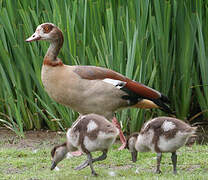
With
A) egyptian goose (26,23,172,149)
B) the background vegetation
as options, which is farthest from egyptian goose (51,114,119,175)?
the background vegetation

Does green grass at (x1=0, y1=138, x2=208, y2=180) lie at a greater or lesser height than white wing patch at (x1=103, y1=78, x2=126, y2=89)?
lesser

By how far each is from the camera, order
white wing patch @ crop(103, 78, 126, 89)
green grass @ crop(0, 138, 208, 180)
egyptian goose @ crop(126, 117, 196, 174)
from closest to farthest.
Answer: egyptian goose @ crop(126, 117, 196, 174)
green grass @ crop(0, 138, 208, 180)
white wing patch @ crop(103, 78, 126, 89)

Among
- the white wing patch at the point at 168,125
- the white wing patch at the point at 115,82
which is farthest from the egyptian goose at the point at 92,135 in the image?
the white wing patch at the point at 115,82

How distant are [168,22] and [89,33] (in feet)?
4.65

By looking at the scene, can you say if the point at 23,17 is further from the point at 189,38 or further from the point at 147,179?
the point at 147,179

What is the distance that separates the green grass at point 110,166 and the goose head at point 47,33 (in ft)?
5.86

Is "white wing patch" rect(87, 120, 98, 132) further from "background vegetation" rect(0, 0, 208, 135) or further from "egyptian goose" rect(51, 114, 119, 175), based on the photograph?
"background vegetation" rect(0, 0, 208, 135)

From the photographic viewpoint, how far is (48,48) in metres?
7.98

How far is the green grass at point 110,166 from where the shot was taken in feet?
18.6

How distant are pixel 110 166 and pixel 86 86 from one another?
1.41 metres

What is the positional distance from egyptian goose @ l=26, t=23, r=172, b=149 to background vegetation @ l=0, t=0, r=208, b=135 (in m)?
0.41

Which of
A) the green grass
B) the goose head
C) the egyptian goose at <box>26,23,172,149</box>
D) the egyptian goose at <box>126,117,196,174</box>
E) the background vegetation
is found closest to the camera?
the egyptian goose at <box>126,117,196,174</box>

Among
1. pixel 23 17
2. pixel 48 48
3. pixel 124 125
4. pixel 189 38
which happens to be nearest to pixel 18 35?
pixel 23 17

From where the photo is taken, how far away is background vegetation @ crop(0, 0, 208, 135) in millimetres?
8266
